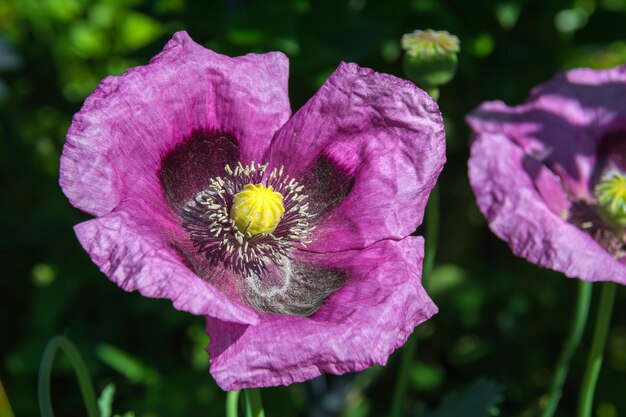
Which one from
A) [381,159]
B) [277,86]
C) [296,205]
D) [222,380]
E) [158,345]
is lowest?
[158,345]

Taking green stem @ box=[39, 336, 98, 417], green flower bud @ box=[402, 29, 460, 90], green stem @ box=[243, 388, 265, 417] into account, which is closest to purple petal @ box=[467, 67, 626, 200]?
green flower bud @ box=[402, 29, 460, 90]

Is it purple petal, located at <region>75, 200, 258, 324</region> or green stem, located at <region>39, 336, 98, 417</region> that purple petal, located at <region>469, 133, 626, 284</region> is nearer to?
purple petal, located at <region>75, 200, 258, 324</region>

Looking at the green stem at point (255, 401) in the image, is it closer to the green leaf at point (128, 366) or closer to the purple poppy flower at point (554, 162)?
the purple poppy flower at point (554, 162)

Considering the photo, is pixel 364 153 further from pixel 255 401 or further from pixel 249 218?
pixel 255 401

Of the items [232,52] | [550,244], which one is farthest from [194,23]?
[550,244]

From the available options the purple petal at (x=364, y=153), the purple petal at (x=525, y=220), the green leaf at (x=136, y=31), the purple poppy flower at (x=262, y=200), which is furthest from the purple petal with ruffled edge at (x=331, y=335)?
the green leaf at (x=136, y=31)

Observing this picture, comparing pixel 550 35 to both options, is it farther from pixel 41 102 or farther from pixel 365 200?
pixel 41 102

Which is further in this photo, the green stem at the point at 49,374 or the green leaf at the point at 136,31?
the green leaf at the point at 136,31
